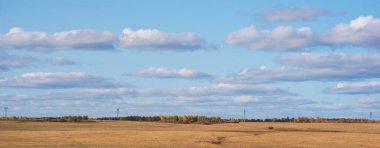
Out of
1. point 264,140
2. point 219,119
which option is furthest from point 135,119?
point 264,140

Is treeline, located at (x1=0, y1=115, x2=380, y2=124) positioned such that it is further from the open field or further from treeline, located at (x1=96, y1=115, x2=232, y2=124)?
the open field

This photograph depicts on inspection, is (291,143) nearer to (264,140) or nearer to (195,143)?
(264,140)

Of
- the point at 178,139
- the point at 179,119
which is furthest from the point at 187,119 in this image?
the point at 178,139

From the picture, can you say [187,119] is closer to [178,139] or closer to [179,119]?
[179,119]

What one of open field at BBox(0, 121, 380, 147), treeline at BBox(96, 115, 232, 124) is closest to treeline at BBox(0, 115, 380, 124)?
treeline at BBox(96, 115, 232, 124)

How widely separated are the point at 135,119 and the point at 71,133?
97.5 feet

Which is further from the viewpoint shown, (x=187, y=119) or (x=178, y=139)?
(x=187, y=119)

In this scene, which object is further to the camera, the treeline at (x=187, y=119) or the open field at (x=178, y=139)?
the treeline at (x=187, y=119)

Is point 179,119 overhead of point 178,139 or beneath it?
overhead

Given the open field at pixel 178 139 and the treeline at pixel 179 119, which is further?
the treeline at pixel 179 119

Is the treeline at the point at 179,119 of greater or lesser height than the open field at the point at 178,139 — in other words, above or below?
above

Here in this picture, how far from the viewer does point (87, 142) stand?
131ft

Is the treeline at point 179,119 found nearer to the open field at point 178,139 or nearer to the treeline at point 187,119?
the treeline at point 187,119

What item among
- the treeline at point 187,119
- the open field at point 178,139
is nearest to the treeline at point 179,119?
the treeline at point 187,119
